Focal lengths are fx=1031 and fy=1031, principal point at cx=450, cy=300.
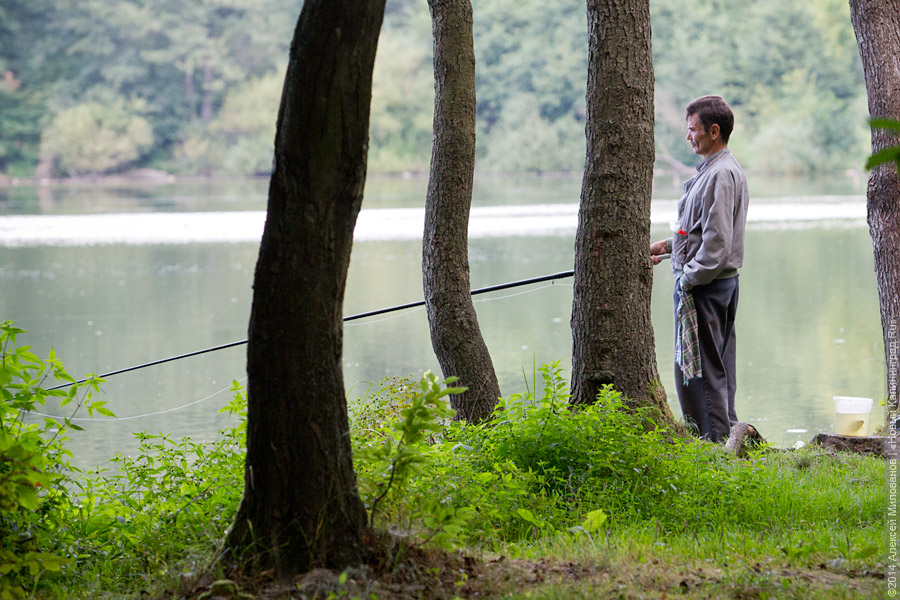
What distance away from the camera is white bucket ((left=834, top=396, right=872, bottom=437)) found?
193 inches

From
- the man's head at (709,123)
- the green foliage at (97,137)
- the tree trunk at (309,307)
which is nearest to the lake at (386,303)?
the tree trunk at (309,307)

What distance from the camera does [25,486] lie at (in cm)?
256

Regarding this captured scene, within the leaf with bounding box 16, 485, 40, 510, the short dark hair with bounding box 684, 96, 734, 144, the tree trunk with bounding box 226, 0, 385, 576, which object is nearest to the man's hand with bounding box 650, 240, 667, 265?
the short dark hair with bounding box 684, 96, 734, 144

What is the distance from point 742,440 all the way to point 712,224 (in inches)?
35.9

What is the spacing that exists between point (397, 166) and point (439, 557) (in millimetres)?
45518

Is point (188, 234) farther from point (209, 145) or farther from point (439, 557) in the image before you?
point (209, 145)

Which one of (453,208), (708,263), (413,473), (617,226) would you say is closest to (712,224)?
(708,263)

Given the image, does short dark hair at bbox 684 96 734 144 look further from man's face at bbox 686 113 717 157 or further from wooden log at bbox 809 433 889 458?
wooden log at bbox 809 433 889 458

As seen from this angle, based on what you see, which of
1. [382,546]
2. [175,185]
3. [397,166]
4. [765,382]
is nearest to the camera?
[382,546]

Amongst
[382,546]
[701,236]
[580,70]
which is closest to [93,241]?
[701,236]

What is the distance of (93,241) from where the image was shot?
21.3 meters

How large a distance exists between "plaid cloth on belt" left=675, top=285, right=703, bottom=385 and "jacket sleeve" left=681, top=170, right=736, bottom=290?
0.42 feet

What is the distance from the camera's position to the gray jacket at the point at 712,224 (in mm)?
4344

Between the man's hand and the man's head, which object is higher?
the man's head
